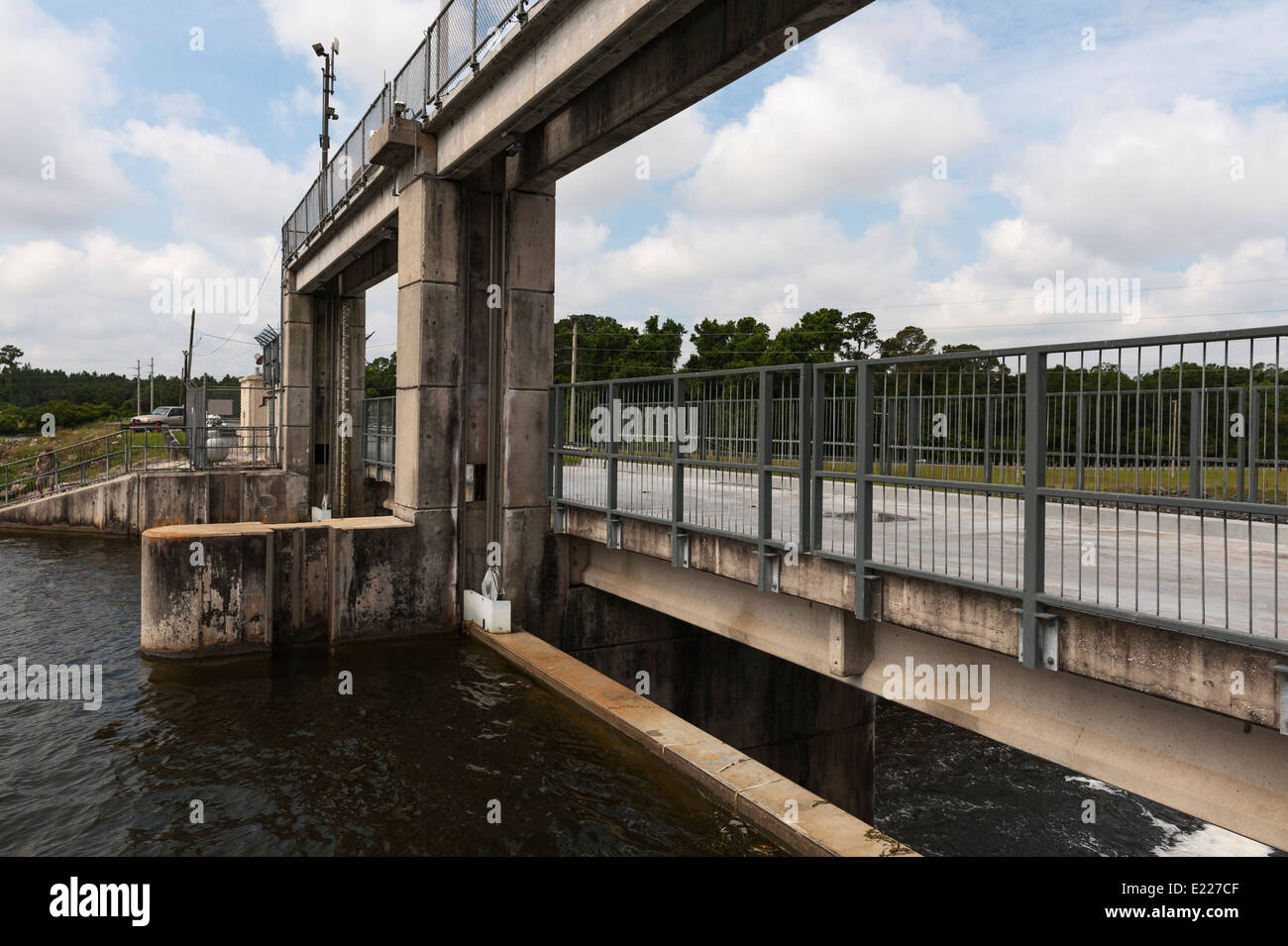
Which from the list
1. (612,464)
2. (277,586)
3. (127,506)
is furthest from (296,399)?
(612,464)

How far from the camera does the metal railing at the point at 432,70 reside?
32.3 feet

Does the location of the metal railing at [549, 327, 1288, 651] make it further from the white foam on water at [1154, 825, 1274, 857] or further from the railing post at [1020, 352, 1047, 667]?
the white foam on water at [1154, 825, 1274, 857]

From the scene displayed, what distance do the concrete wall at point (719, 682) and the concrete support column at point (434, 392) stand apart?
6.57 ft

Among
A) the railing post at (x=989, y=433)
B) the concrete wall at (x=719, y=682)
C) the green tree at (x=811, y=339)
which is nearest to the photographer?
the railing post at (x=989, y=433)

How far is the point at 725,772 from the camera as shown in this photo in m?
6.64

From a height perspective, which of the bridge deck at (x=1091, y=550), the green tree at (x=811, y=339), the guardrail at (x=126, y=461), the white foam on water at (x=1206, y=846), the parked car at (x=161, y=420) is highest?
the green tree at (x=811, y=339)

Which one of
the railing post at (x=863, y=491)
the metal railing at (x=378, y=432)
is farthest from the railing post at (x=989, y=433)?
the metal railing at (x=378, y=432)

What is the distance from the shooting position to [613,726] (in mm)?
8023

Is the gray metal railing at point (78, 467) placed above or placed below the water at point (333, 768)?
above

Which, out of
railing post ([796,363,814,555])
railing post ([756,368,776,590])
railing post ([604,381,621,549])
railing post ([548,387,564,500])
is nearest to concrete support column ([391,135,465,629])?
railing post ([548,387,564,500])

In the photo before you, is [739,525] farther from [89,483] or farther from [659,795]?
[89,483]

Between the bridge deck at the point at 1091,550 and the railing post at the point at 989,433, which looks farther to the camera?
the railing post at the point at 989,433

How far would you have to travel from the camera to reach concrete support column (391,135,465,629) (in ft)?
39.1

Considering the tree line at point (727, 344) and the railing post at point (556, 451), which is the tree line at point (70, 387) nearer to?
the tree line at point (727, 344)
